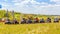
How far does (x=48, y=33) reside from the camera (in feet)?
50.3

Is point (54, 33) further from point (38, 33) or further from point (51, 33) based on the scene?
point (38, 33)

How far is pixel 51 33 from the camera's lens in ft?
50.1

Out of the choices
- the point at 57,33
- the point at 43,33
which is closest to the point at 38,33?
the point at 43,33

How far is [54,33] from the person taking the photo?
15.3m

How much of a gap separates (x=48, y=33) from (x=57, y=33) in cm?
71

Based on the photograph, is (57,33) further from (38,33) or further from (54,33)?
(38,33)

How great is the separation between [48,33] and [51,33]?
0.24m

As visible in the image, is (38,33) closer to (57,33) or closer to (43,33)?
(43,33)

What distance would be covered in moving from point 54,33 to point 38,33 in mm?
1301

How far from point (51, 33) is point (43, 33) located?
25.1 inches

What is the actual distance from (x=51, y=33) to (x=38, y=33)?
42.4 inches

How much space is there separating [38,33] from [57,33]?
1.54 m

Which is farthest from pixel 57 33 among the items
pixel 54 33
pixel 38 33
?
pixel 38 33

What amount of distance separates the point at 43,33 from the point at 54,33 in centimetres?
88
